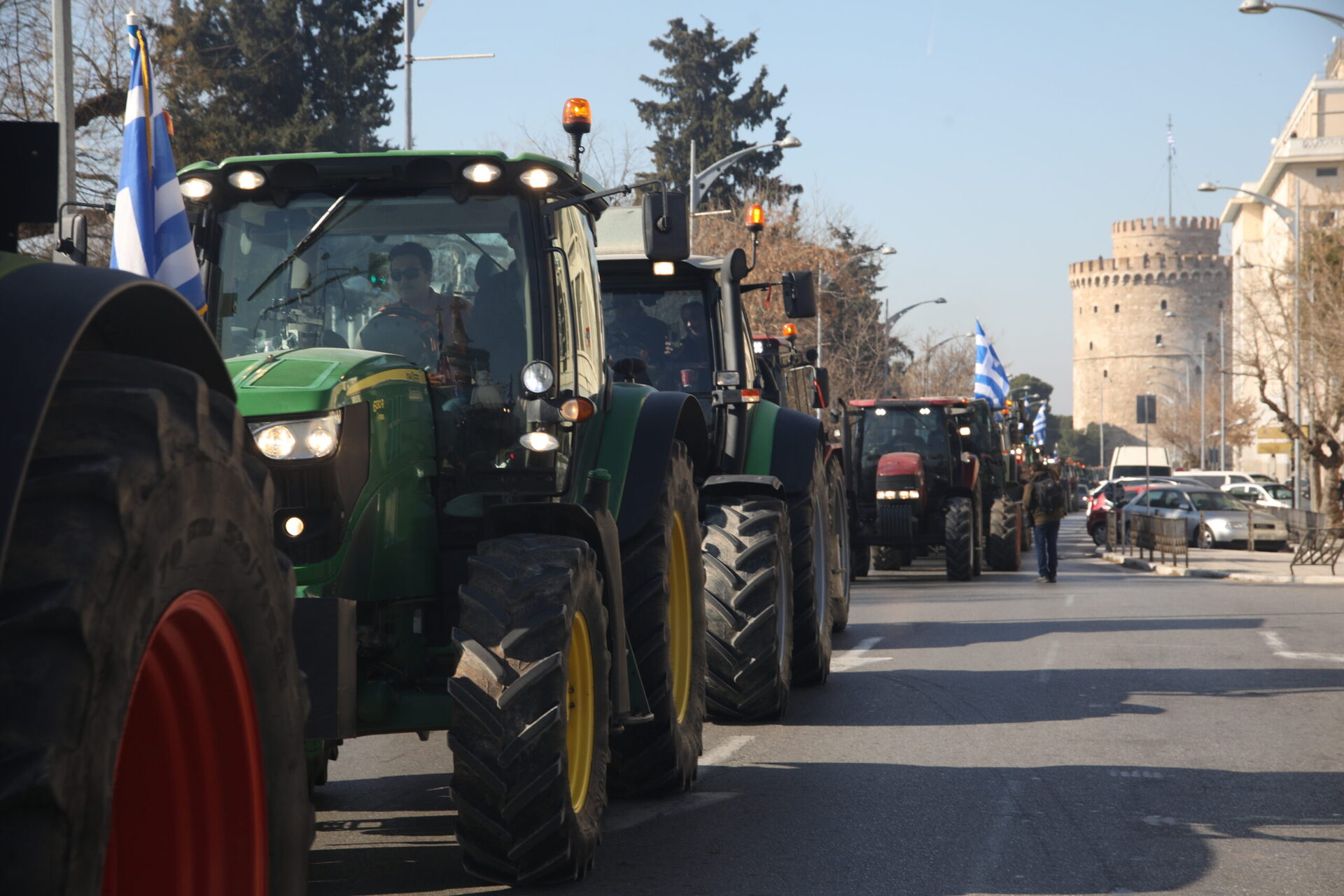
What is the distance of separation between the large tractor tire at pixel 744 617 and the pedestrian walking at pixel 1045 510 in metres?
14.9

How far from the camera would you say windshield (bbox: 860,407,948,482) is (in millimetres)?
24516

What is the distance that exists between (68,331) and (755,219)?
927 cm

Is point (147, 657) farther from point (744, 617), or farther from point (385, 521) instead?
point (744, 617)

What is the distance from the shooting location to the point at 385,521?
17.4ft

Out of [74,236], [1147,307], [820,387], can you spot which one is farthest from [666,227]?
[1147,307]

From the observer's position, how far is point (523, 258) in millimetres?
5836

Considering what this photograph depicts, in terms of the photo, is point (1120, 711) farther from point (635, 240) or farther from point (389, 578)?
point (389, 578)

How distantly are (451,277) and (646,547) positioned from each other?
4.67 ft

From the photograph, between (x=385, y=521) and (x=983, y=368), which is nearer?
(x=385, y=521)

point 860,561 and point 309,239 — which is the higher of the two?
point 309,239

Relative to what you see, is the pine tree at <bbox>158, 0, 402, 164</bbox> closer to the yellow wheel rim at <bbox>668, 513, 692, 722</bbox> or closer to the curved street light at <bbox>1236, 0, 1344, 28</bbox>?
the curved street light at <bbox>1236, 0, 1344, 28</bbox>

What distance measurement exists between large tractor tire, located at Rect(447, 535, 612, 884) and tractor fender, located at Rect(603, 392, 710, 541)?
4.02 feet

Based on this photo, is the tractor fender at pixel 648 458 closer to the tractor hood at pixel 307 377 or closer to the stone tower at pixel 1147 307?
the tractor hood at pixel 307 377

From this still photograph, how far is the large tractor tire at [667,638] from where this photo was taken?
6.41m
